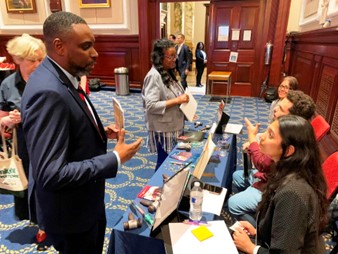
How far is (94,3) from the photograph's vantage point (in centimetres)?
716

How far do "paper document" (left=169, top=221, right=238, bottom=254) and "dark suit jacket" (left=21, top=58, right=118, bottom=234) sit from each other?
1.36ft

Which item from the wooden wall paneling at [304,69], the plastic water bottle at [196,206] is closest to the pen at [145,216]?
the plastic water bottle at [196,206]

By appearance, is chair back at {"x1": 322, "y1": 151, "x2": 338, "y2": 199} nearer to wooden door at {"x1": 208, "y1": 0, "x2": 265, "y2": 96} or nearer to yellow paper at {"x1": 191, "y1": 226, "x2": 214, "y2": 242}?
yellow paper at {"x1": 191, "y1": 226, "x2": 214, "y2": 242}

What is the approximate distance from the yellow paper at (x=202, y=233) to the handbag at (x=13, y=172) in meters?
1.40

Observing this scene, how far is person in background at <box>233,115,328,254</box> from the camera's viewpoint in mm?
1064

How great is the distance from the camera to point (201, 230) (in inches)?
48.0

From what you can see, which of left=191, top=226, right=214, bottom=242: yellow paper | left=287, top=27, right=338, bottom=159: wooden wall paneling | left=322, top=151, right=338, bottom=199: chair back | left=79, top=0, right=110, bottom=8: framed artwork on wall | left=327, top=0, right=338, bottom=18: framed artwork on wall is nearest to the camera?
left=191, top=226, right=214, bottom=242: yellow paper

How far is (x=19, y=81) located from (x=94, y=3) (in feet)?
20.7

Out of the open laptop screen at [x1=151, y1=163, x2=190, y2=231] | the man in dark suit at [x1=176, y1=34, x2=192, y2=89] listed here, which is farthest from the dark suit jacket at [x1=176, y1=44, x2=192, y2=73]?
the open laptop screen at [x1=151, y1=163, x2=190, y2=231]

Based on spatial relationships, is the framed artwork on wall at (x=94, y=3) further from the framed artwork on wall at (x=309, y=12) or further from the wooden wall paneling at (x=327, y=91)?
the wooden wall paneling at (x=327, y=91)

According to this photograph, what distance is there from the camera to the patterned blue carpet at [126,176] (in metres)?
2.07

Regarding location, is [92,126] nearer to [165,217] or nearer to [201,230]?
[165,217]

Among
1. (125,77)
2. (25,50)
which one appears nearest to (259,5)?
(125,77)

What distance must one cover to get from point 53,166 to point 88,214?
1.28 feet
